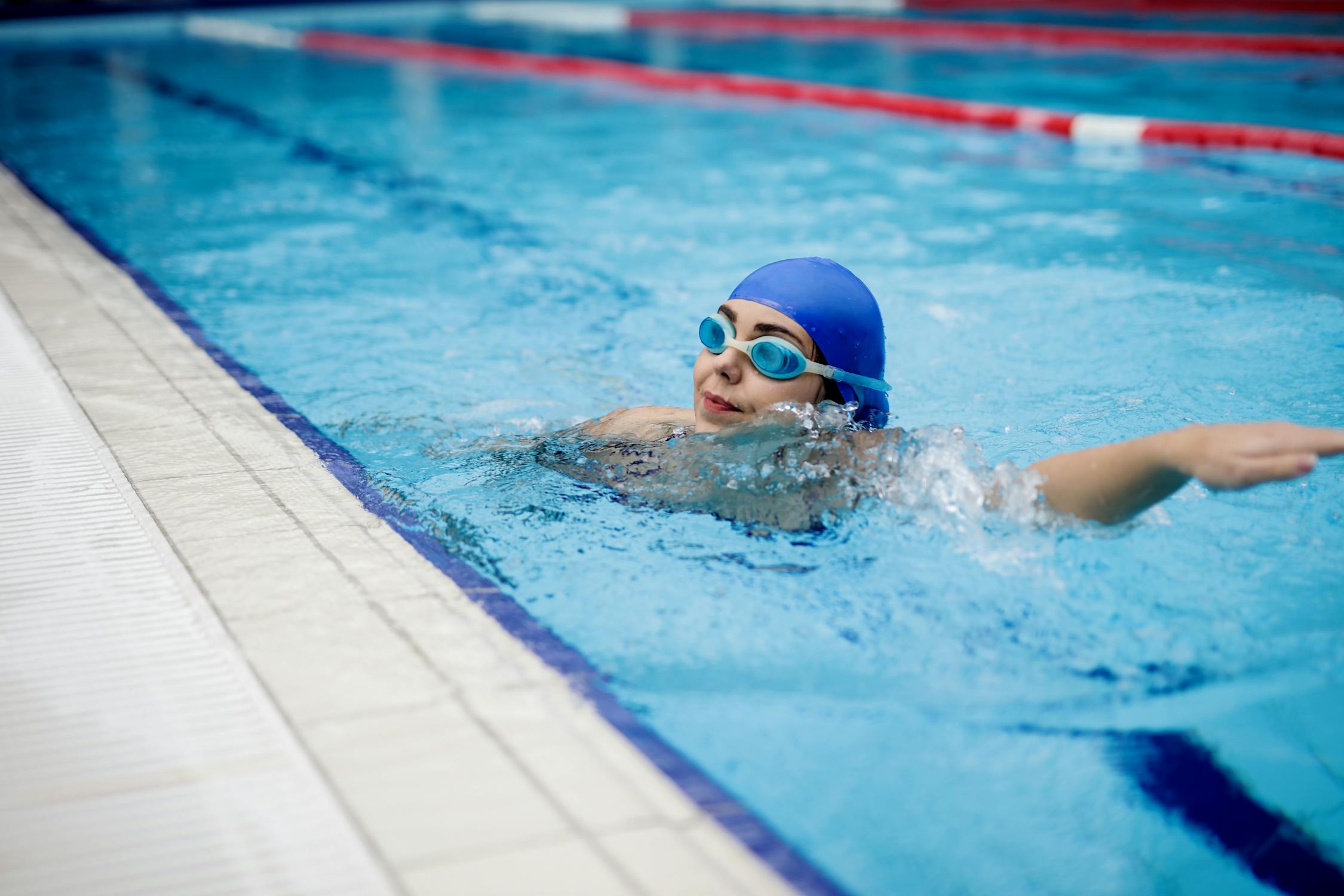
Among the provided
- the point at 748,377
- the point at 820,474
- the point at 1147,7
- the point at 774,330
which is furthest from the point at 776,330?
the point at 1147,7

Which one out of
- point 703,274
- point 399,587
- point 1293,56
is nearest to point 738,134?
point 703,274

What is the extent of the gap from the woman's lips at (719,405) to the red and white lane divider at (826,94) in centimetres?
585

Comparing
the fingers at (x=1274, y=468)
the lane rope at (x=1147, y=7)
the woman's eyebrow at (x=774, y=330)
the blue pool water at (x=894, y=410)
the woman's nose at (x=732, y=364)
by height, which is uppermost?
the lane rope at (x=1147, y=7)

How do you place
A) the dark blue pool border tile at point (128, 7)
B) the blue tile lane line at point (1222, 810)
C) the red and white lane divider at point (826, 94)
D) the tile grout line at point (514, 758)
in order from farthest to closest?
1. the dark blue pool border tile at point (128, 7)
2. the red and white lane divider at point (826, 94)
3. the blue tile lane line at point (1222, 810)
4. the tile grout line at point (514, 758)

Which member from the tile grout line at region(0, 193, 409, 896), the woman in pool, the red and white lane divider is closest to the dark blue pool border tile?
the red and white lane divider

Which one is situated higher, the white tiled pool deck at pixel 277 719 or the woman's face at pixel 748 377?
the woman's face at pixel 748 377

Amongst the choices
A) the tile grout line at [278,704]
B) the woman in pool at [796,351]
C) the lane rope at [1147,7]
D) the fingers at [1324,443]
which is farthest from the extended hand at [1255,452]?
the lane rope at [1147,7]

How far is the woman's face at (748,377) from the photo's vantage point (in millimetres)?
2746

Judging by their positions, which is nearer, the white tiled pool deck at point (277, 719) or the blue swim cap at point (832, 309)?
the white tiled pool deck at point (277, 719)

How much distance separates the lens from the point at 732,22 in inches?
696

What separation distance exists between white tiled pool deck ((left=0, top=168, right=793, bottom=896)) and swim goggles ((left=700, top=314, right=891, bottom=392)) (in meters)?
0.83

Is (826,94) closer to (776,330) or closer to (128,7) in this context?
(776,330)

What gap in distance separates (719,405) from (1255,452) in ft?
3.90

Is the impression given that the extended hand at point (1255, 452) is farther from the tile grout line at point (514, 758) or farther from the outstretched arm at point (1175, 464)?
the tile grout line at point (514, 758)
